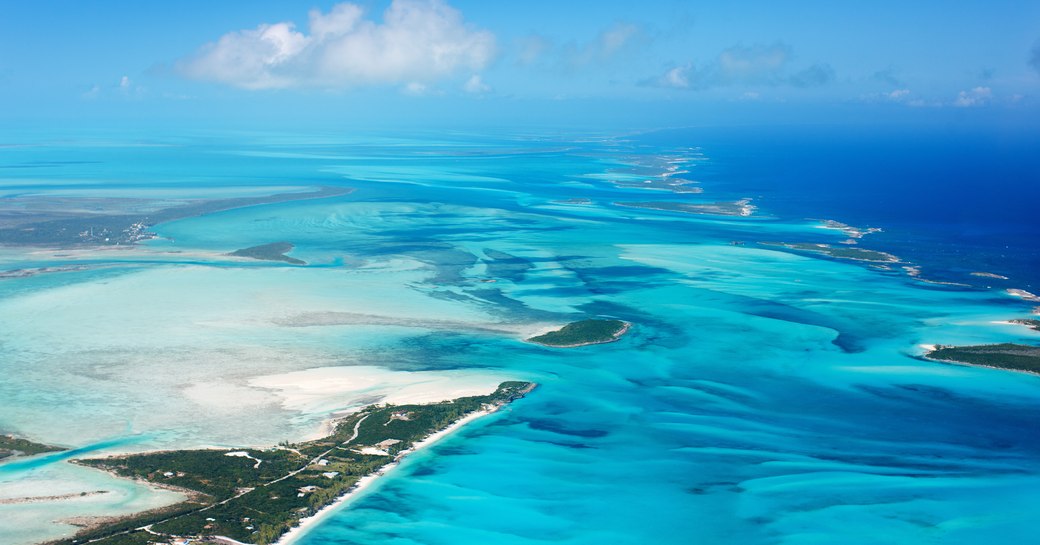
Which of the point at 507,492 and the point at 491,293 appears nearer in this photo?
the point at 507,492

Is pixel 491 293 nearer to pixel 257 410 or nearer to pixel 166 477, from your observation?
pixel 257 410

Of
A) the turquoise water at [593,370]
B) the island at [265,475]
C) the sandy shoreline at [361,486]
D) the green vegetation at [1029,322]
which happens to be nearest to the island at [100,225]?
the turquoise water at [593,370]

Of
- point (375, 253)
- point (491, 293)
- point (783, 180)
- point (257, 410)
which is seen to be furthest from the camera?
point (783, 180)

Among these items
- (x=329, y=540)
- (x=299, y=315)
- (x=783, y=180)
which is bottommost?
(x=329, y=540)

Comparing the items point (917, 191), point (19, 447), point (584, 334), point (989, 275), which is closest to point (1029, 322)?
point (989, 275)

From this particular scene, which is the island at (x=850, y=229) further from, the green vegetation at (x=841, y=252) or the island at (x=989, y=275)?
the island at (x=989, y=275)

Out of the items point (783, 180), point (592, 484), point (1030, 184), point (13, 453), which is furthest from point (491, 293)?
point (1030, 184)

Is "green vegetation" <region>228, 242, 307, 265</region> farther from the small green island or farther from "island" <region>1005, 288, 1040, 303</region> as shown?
"island" <region>1005, 288, 1040, 303</region>
